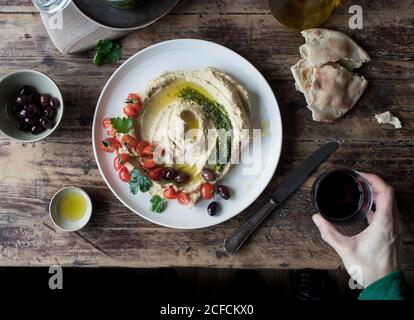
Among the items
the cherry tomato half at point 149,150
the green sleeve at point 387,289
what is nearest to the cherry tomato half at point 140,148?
A: the cherry tomato half at point 149,150

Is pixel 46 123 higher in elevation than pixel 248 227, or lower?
higher

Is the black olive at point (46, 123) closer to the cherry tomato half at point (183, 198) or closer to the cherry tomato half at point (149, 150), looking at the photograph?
the cherry tomato half at point (149, 150)

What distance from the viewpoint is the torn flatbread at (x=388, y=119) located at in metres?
1.76

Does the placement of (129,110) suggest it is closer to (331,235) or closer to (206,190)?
(206,190)

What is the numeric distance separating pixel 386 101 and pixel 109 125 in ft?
3.46

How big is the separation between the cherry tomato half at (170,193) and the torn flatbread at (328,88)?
59 cm

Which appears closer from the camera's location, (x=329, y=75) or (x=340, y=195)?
(x=340, y=195)

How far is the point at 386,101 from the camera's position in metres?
1.79

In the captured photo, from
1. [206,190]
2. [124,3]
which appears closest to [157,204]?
[206,190]

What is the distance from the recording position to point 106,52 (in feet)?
5.82

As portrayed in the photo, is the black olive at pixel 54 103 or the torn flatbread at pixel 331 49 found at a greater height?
the torn flatbread at pixel 331 49

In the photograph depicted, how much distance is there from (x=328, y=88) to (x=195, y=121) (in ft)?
1.66

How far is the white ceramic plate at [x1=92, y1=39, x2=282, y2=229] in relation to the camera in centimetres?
171
